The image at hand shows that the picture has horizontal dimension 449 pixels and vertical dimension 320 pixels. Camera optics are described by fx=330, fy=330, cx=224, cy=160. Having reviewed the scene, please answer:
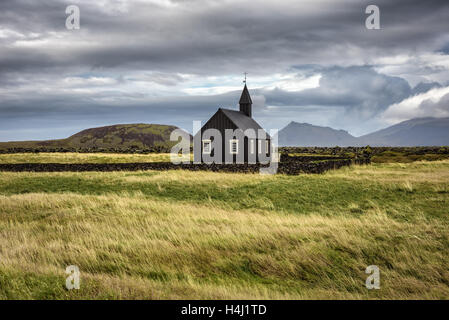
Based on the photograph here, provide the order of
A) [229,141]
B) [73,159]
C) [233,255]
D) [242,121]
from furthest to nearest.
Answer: [73,159] → [242,121] → [229,141] → [233,255]

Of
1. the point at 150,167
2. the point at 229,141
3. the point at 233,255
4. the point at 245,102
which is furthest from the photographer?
the point at 245,102

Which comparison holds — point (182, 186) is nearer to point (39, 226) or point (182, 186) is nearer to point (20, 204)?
point (20, 204)

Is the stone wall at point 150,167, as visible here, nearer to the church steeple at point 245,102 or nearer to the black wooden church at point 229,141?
the black wooden church at point 229,141

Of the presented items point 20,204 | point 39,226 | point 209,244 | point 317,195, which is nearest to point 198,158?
point 317,195

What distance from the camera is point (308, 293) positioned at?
18.7ft

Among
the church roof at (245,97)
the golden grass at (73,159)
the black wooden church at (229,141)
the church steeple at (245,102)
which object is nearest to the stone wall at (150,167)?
the black wooden church at (229,141)

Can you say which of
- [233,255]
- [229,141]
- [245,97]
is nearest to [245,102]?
[245,97]

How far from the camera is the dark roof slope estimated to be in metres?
→ 37.0

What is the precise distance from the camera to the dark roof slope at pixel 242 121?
3703 centimetres

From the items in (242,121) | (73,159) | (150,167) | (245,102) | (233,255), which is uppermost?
(245,102)

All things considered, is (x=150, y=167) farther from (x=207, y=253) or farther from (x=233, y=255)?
(x=233, y=255)

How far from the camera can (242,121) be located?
39.2 m

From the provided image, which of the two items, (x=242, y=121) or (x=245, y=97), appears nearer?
(x=242, y=121)
